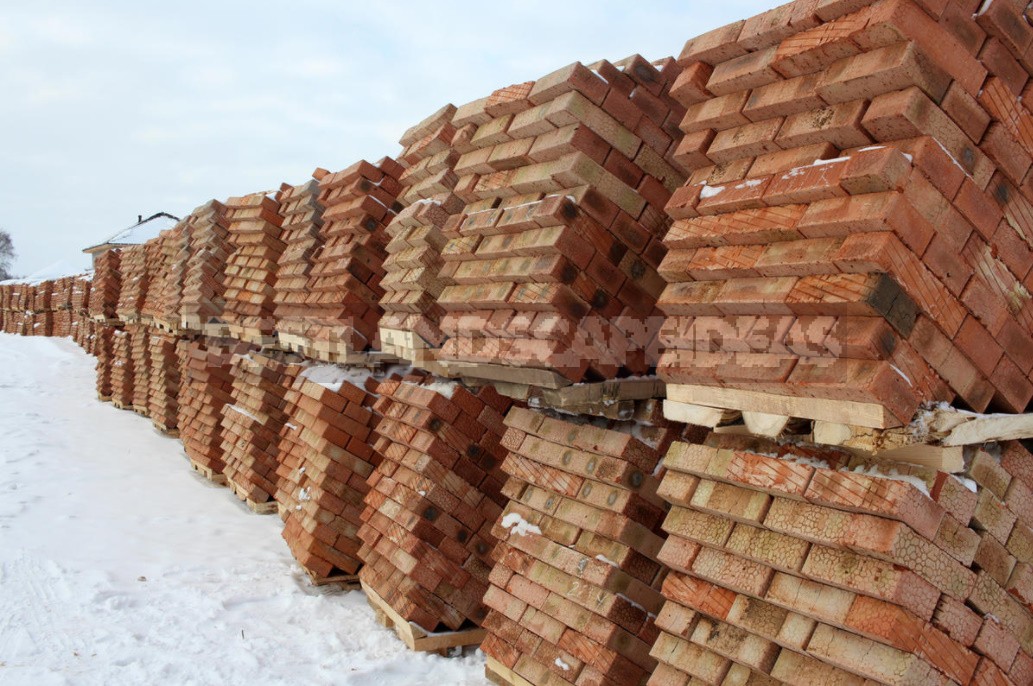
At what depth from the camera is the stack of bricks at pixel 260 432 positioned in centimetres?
902

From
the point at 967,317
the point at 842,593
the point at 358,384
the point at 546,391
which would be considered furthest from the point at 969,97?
the point at 358,384

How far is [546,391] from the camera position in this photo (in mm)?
4004

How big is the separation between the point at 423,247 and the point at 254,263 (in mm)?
5452

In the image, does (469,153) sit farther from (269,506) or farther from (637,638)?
(269,506)

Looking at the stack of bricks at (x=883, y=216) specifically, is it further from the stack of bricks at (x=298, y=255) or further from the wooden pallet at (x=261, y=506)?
the wooden pallet at (x=261, y=506)

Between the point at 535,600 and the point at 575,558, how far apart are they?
408 millimetres

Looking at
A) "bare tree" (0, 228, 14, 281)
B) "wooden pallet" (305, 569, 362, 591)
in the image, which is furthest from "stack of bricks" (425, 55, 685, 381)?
"bare tree" (0, 228, 14, 281)

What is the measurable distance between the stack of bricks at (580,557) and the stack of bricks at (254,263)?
19.9 feet

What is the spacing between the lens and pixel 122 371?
53.3 ft

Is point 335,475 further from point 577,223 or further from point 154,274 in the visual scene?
point 154,274

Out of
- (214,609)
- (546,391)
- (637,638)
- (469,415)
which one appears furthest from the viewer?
(214,609)

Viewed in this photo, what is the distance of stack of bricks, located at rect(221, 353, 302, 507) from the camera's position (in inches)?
355

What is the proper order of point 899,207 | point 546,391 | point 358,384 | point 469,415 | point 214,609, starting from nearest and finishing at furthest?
point 899,207 → point 546,391 → point 469,415 → point 214,609 → point 358,384

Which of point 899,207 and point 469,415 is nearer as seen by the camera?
point 899,207
